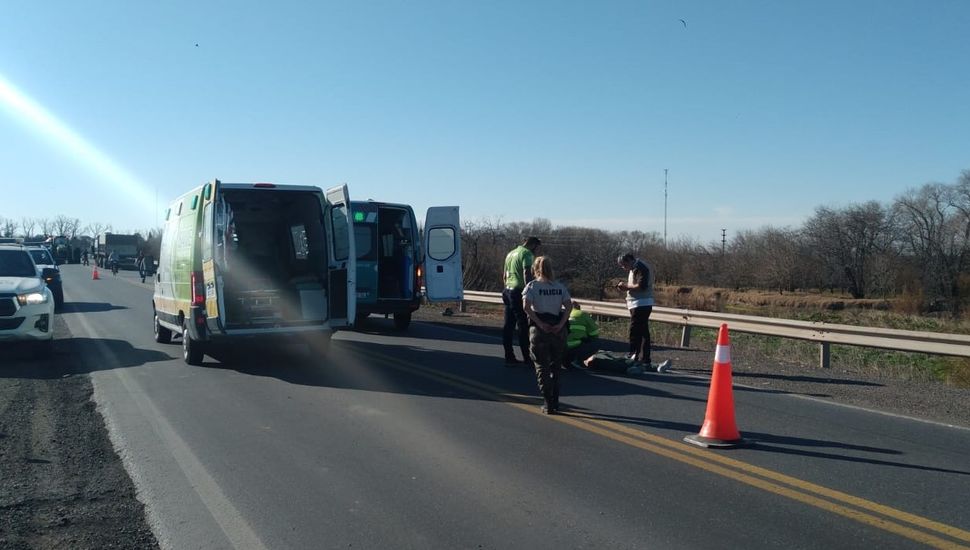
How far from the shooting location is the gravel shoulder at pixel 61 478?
468 centimetres

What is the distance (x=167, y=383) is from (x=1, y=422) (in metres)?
2.32

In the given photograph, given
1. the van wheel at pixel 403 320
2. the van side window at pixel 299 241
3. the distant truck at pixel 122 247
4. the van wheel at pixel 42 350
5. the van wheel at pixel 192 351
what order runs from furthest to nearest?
the distant truck at pixel 122 247 → the van wheel at pixel 403 320 → the van side window at pixel 299 241 → the van wheel at pixel 42 350 → the van wheel at pixel 192 351

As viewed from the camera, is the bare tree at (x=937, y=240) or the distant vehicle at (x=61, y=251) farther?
the distant vehicle at (x=61, y=251)

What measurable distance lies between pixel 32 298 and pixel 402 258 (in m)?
6.92

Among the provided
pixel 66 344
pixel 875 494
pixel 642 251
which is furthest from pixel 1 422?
pixel 642 251

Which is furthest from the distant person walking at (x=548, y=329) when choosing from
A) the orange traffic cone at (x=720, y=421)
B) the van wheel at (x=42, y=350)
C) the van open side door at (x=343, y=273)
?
the van wheel at (x=42, y=350)

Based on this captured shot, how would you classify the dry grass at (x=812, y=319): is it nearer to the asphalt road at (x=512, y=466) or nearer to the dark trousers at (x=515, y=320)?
the dark trousers at (x=515, y=320)

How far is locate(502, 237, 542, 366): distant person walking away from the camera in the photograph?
35.7 ft

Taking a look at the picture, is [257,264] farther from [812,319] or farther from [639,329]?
[812,319]

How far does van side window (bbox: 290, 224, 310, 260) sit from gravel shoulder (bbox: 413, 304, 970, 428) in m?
5.41

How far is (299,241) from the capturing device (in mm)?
12438

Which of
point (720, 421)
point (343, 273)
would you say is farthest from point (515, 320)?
point (720, 421)

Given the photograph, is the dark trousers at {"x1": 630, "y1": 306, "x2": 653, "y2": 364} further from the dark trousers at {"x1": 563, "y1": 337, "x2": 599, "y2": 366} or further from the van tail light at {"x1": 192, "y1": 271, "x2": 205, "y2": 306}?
the van tail light at {"x1": 192, "y1": 271, "x2": 205, "y2": 306}

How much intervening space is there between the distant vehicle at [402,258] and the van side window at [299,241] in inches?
135
